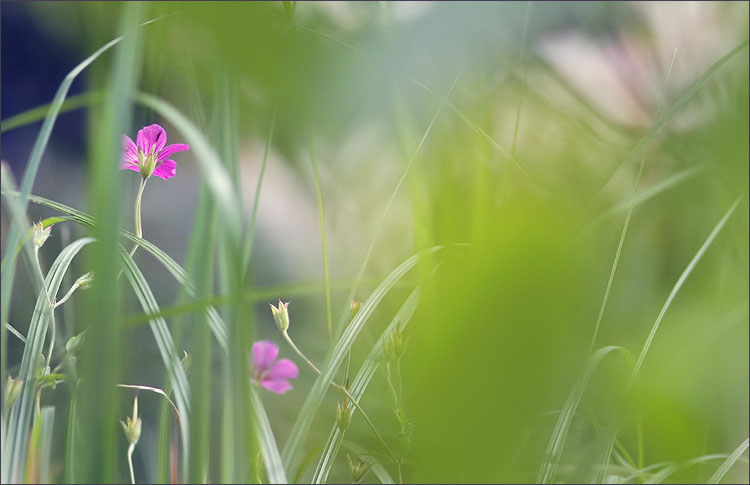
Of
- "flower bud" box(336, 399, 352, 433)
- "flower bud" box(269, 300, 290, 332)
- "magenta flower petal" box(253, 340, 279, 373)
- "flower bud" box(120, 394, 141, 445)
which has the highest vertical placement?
"flower bud" box(269, 300, 290, 332)

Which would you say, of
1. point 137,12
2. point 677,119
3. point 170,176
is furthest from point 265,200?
point 677,119

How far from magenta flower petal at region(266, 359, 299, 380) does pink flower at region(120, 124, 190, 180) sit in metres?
0.14

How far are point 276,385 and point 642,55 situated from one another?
370 millimetres

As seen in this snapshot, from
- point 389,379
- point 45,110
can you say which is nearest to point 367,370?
point 389,379

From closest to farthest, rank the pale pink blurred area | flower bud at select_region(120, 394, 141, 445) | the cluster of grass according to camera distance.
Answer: the cluster of grass < flower bud at select_region(120, 394, 141, 445) < the pale pink blurred area

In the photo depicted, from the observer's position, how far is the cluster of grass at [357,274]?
0.23 meters

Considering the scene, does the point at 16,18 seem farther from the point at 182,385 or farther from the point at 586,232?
the point at 586,232

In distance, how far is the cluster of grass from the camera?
0.76 feet

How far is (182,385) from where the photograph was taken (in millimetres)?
302

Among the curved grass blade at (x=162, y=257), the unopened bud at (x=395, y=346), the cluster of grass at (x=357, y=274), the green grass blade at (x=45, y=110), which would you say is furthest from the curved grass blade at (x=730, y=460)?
the green grass blade at (x=45, y=110)

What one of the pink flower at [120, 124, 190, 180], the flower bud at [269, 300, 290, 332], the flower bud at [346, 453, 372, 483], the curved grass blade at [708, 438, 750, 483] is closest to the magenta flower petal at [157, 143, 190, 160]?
the pink flower at [120, 124, 190, 180]

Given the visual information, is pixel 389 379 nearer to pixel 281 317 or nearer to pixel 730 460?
Answer: pixel 281 317

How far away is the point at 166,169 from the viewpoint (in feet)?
1.28

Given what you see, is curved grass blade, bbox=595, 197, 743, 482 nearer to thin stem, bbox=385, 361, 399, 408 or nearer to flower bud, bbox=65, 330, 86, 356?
thin stem, bbox=385, 361, 399, 408
